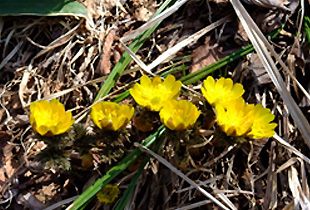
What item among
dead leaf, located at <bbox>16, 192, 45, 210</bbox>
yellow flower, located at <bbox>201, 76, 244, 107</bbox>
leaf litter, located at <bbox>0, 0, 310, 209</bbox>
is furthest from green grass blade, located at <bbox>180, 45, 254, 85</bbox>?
dead leaf, located at <bbox>16, 192, 45, 210</bbox>

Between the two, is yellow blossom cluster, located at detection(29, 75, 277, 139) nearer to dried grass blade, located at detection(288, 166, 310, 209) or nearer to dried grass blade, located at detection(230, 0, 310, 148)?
dried grass blade, located at detection(230, 0, 310, 148)

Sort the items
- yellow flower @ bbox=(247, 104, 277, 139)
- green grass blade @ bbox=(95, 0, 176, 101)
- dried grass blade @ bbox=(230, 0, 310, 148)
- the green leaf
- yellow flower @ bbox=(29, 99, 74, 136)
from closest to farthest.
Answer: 1. yellow flower @ bbox=(29, 99, 74, 136)
2. yellow flower @ bbox=(247, 104, 277, 139)
3. dried grass blade @ bbox=(230, 0, 310, 148)
4. green grass blade @ bbox=(95, 0, 176, 101)
5. the green leaf

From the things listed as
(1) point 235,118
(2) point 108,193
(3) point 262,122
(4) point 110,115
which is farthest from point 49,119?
(3) point 262,122

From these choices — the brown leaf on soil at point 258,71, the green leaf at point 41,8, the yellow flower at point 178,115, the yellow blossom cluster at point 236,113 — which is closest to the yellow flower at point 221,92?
the yellow blossom cluster at point 236,113

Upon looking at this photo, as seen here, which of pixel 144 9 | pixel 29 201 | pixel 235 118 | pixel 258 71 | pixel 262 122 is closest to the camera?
pixel 235 118

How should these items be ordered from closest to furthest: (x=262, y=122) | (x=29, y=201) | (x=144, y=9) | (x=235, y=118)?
(x=235, y=118), (x=262, y=122), (x=29, y=201), (x=144, y=9)

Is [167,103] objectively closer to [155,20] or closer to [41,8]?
[155,20]

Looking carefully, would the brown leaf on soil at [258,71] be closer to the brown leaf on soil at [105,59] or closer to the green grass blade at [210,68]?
the green grass blade at [210,68]
